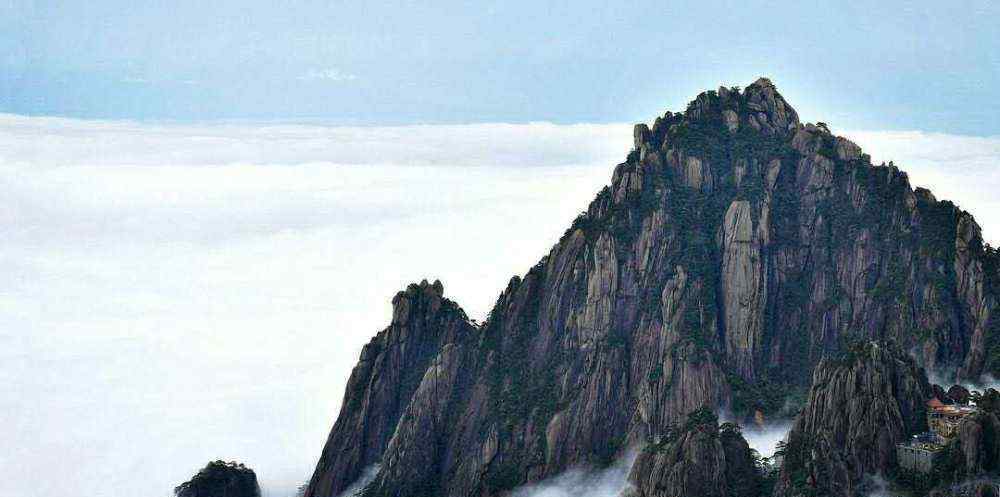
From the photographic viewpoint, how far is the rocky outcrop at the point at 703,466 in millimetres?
143750

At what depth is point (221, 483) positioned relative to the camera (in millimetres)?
185625

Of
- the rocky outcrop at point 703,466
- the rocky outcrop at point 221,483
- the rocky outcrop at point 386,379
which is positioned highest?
the rocky outcrop at point 386,379

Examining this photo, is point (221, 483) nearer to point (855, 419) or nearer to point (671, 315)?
point (671, 315)

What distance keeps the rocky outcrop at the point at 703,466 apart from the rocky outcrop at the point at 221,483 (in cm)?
5600

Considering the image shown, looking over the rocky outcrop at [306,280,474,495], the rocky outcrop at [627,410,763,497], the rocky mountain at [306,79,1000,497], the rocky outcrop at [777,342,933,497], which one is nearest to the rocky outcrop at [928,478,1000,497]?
the rocky outcrop at [777,342,933,497]

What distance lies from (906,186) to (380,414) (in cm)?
6265

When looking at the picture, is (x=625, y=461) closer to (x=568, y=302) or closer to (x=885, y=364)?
(x=568, y=302)

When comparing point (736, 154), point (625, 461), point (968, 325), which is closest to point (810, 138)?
point (736, 154)

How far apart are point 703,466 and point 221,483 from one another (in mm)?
64912

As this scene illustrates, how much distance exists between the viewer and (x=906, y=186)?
6855 inches

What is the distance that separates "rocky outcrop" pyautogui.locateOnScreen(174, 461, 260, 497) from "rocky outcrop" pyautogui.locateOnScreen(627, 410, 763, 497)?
184 ft

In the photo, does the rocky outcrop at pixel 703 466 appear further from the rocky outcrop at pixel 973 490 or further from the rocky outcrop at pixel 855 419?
the rocky outcrop at pixel 973 490

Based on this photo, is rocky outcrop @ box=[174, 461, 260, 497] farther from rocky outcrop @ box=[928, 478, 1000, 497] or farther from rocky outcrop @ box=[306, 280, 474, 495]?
rocky outcrop @ box=[928, 478, 1000, 497]

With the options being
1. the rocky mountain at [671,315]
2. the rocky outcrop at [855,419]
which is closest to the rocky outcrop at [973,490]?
the rocky outcrop at [855,419]
